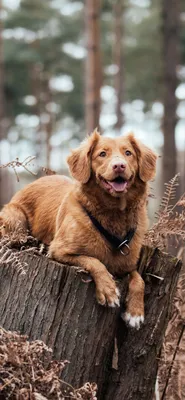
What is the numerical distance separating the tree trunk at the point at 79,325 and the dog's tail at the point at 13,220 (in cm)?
89

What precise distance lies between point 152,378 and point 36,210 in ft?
6.77

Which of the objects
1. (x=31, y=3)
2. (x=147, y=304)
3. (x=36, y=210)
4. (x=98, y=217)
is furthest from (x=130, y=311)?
(x=31, y=3)

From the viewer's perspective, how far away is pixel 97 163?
15.2 ft

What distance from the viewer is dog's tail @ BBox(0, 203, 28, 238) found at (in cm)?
554

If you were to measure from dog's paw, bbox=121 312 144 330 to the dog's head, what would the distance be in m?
0.96

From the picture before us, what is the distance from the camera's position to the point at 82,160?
15.5 ft

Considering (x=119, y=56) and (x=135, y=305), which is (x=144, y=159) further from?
(x=119, y=56)

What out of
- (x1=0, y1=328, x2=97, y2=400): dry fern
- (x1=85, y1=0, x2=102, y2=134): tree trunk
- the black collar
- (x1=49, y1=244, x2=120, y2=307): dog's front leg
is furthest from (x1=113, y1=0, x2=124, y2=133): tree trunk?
(x1=0, y1=328, x2=97, y2=400): dry fern

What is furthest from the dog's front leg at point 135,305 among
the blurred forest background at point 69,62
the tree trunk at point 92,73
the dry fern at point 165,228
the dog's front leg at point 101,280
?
the blurred forest background at point 69,62

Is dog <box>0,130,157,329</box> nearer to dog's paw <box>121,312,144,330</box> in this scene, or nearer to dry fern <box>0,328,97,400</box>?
dog's paw <box>121,312,144,330</box>

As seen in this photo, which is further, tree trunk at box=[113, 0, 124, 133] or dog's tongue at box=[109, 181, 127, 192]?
tree trunk at box=[113, 0, 124, 133]

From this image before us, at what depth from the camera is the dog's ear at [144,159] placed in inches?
184

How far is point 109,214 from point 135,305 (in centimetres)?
76

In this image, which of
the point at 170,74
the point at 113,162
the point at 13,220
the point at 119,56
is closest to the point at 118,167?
the point at 113,162
